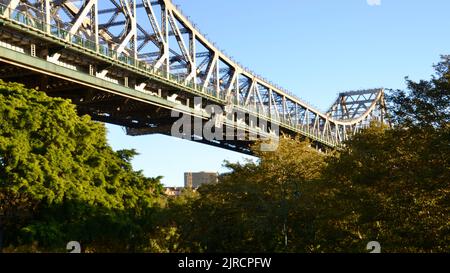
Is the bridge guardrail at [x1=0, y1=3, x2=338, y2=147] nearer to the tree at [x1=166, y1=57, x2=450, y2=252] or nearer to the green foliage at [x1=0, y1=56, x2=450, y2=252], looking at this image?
the green foliage at [x1=0, y1=56, x2=450, y2=252]

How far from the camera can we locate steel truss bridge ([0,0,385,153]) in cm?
3975

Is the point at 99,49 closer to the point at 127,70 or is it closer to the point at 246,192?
the point at 127,70

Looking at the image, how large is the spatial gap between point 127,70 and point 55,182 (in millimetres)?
21587

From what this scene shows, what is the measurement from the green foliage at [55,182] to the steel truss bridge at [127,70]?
8.58 meters

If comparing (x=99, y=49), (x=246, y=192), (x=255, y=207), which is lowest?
(x=255, y=207)

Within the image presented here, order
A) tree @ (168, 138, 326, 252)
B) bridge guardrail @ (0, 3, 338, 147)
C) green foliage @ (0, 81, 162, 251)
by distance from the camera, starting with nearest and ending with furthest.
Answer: green foliage @ (0, 81, 162, 251) < tree @ (168, 138, 326, 252) < bridge guardrail @ (0, 3, 338, 147)

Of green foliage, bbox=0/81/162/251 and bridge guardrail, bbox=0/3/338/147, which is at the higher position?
bridge guardrail, bbox=0/3/338/147

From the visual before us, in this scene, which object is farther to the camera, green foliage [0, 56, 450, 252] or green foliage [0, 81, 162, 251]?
green foliage [0, 81, 162, 251]

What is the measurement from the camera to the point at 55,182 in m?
28.5

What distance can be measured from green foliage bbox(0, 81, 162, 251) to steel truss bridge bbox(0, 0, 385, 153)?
858cm

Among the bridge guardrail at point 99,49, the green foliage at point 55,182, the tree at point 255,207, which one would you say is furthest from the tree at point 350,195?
the bridge guardrail at point 99,49

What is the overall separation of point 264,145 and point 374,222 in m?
13.0

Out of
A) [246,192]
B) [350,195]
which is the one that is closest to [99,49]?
[246,192]

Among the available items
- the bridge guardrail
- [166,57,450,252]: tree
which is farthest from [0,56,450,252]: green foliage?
the bridge guardrail
